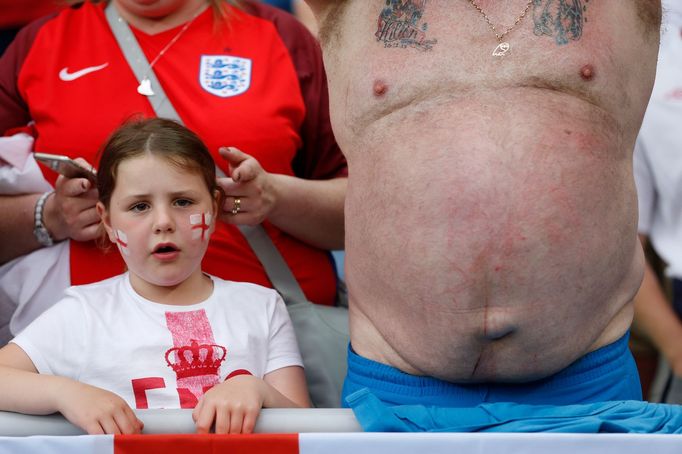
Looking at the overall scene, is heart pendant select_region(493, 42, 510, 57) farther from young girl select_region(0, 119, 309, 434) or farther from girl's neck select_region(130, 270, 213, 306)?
girl's neck select_region(130, 270, 213, 306)

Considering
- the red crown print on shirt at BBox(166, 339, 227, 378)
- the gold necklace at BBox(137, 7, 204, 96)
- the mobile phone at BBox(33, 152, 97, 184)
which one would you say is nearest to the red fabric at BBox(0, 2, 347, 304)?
the gold necklace at BBox(137, 7, 204, 96)

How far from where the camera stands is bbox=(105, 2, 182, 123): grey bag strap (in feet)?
8.22

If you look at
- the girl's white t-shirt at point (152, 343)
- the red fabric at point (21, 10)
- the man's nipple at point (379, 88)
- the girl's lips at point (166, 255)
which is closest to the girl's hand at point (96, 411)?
the girl's white t-shirt at point (152, 343)

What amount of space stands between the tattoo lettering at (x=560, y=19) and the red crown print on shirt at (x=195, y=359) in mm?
860

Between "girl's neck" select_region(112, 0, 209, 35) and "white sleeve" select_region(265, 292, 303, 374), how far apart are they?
76 centimetres

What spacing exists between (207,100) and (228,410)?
0.93 meters

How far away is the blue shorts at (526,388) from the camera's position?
2.02m

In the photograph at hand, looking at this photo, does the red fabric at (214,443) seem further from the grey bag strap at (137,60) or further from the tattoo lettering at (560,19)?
the grey bag strap at (137,60)

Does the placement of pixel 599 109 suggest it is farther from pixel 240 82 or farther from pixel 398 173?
pixel 240 82

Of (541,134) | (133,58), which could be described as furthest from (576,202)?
(133,58)

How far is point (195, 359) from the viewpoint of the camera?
6.93 ft

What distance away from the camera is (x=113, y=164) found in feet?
7.20

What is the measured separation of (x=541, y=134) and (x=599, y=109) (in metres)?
0.13

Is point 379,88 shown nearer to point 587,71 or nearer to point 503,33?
point 503,33
